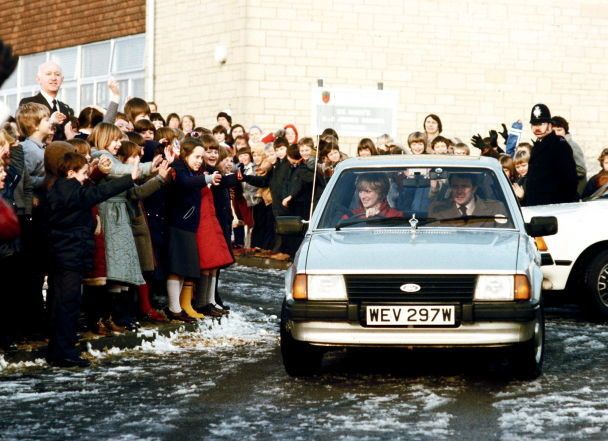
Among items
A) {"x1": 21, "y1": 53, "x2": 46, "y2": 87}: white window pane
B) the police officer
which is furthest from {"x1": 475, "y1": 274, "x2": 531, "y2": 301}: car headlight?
{"x1": 21, "y1": 53, "x2": 46, "y2": 87}: white window pane

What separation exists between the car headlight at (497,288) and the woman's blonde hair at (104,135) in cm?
395

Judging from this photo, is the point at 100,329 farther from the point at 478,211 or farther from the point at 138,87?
the point at 138,87

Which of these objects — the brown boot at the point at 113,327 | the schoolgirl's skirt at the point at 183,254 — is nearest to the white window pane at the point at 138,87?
the schoolgirl's skirt at the point at 183,254

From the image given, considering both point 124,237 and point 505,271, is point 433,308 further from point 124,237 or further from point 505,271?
point 124,237

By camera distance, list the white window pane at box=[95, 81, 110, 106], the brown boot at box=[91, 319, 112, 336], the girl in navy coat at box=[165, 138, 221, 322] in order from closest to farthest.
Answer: the brown boot at box=[91, 319, 112, 336], the girl in navy coat at box=[165, 138, 221, 322], the white window pane at box=[95, 81, 110, 106]

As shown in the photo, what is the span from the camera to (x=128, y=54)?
30.8 meters

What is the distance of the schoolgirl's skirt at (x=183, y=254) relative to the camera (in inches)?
502

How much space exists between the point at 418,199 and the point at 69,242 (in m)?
2.59

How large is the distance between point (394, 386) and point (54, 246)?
2723mm

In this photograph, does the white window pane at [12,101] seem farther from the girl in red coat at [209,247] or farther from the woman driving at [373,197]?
the woman driving at [373,197]

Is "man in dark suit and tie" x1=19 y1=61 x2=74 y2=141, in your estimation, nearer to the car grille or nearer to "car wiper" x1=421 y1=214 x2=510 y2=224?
"car wiper" x1=421 y1=214 x2=510 y2=224

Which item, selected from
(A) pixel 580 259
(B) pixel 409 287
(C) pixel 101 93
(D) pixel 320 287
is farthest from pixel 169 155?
(C) pixel 101 93

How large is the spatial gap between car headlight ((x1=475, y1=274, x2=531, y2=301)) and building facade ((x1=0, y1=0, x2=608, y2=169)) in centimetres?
1663

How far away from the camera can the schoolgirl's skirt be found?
41.8 feet
